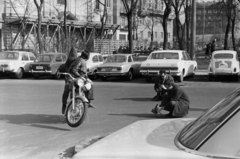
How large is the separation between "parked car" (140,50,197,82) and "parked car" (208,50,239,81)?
52.9 inches

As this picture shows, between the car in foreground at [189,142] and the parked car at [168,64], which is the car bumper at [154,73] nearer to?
the parked car at [168,64]

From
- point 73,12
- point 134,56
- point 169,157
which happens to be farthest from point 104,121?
point 73,12

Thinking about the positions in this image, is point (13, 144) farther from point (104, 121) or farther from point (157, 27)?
point (157, 27)

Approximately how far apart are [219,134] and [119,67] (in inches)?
722

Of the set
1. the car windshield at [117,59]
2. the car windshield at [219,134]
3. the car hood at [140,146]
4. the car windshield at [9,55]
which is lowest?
the car hood at [140,146]

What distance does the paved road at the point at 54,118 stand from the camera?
21.9ft

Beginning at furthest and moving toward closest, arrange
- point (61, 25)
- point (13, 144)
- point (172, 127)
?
point (61, 25) < point (13, 144) < point (172, 127)

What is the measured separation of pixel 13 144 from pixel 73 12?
47.6 metres

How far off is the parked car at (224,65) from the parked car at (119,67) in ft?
14.1

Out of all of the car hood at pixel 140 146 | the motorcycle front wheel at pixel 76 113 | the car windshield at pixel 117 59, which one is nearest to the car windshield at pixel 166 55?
the car windshield at pixel 117 59

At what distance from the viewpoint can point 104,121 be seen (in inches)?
357

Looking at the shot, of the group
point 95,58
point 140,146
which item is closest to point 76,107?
point 140,146

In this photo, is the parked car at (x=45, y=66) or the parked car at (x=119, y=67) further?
the parked car at (x=45, y=66)

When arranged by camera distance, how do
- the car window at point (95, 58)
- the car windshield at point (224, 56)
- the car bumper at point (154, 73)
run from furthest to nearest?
the car window at point (95, 58) < the car windshield at point (224, 56) < the car bumper at point (154, 73)
